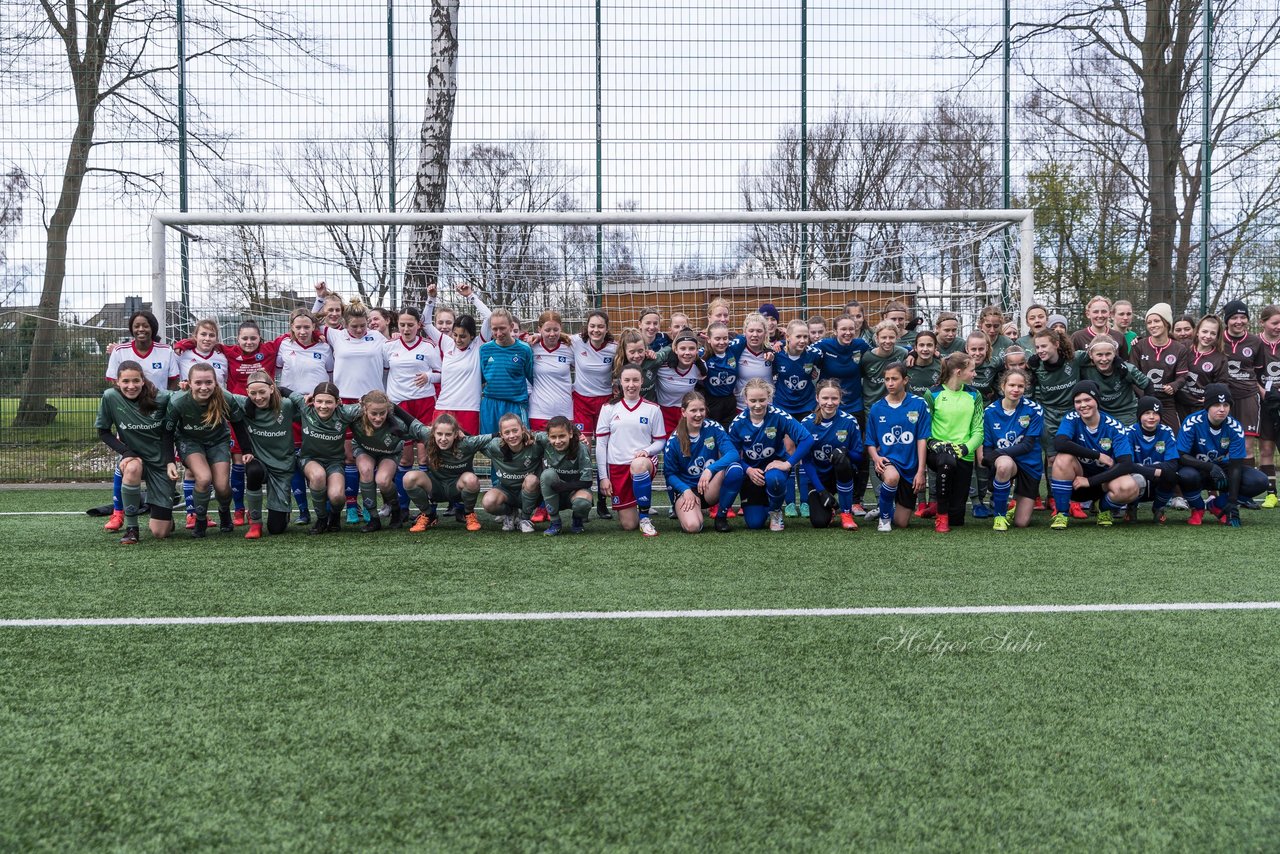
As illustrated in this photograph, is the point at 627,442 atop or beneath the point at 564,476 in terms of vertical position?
atop

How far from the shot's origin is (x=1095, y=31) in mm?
10234

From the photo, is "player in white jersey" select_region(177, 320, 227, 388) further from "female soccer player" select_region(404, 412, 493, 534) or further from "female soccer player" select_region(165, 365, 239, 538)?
"female soccer player" select_region(404, 412, 493, 534)

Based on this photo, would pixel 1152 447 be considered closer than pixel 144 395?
No

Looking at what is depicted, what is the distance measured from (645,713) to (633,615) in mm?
1153

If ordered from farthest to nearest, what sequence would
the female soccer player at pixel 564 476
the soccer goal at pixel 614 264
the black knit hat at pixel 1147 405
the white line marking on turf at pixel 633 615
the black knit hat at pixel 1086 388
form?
the soccer goal at pixel 614 264 < the black knit hat at pixel 1147 405 < the black knit hat at pixel 1086 388 < the female soccer player at pixel 564 476 < the white line marking on turf at pixel 633 615

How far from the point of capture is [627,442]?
682 cm

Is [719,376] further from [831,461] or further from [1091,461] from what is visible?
[1091,461]

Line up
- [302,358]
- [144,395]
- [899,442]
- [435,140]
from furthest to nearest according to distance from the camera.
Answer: [435,140] < [302,358] < [899,442] < [144,395]

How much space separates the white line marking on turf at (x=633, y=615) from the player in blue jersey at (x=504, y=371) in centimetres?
347

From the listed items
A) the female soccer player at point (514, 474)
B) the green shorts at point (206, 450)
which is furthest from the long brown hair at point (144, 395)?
the female soccer player at point (514, 474)

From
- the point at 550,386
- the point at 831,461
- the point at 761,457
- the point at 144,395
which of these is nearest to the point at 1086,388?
the point at 831,461

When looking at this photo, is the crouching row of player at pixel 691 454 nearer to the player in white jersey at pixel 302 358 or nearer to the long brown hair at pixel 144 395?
the long brown hair at pixel 144 395

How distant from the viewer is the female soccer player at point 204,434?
6359mm

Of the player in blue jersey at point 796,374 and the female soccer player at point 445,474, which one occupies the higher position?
the player in blue jersey at point 796,374
